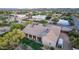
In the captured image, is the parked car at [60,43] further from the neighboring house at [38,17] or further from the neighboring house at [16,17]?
the neighboring house at [16,17]

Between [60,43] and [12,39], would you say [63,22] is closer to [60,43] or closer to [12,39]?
[60,43]

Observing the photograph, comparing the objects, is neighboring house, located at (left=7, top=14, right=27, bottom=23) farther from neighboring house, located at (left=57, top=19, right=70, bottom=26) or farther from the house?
neighboring house, located at (left=57, top=19, right=70, bottom=26)

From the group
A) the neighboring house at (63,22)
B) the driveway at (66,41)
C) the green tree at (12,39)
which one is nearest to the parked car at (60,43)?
the driveway at (66,41)

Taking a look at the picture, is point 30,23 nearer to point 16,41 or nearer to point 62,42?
point 16,41

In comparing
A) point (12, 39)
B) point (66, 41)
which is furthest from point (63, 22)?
point (12, 39)

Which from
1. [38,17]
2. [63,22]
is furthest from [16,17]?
[63,22]

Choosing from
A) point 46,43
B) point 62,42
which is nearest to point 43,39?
point 46,43

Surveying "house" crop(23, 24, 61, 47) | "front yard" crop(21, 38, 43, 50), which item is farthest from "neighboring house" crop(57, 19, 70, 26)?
"front yard" crop(21, 38, 43, 50)

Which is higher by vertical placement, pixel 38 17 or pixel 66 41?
pixel 38 17
